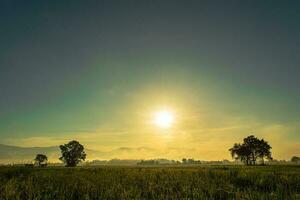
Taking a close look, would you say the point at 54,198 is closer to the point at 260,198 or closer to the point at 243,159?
the point at 260,198

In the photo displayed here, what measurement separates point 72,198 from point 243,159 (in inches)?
5090

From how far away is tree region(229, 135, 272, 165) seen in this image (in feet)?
400

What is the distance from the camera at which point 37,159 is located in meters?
155

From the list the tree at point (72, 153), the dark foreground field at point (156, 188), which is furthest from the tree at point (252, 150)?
the dark foreground field at point (156, 188)

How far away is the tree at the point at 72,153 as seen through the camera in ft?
437

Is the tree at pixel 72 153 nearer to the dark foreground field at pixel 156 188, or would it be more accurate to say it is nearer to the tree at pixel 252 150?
the tree at pixel 252 150

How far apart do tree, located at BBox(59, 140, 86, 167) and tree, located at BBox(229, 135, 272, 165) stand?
249 feet

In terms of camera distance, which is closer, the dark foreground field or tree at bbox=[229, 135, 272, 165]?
the dark foreground field

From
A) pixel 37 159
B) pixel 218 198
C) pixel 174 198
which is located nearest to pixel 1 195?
pixel 174 198

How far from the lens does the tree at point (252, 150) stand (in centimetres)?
12206

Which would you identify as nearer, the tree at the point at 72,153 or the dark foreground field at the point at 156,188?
the dark foreground field at the point at 156,188

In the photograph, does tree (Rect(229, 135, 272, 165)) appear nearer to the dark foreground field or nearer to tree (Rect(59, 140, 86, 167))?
tree (Rect(59, 140, 86, 167))

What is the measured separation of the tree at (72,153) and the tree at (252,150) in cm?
7577

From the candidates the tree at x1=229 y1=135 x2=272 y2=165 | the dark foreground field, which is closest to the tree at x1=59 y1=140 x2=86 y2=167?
the tree at x1=229 y1=135 x2=272 y2=165
